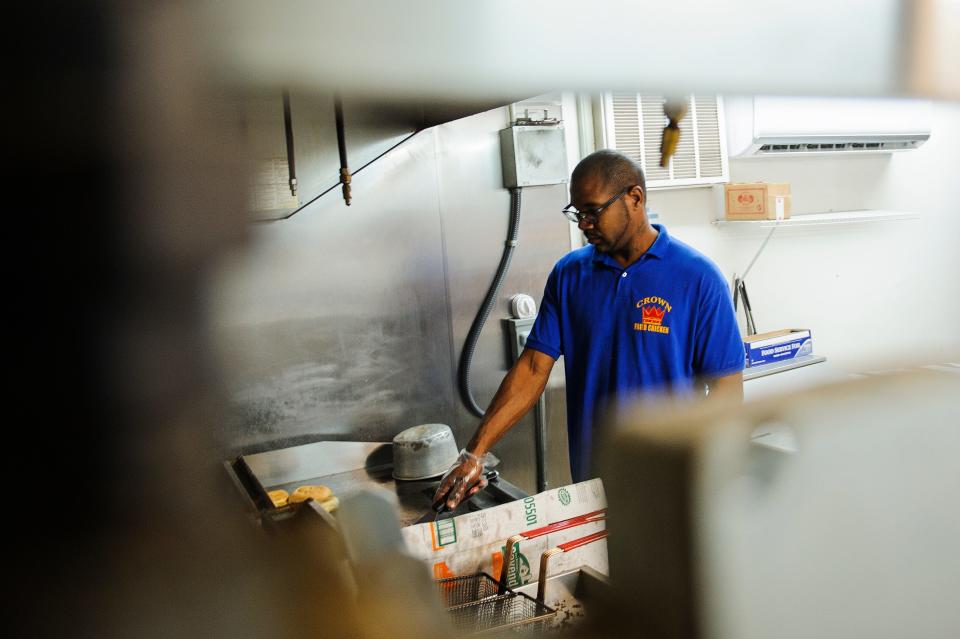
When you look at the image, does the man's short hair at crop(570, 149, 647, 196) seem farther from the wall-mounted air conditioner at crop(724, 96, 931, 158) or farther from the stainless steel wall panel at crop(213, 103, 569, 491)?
A: the wall-mounted air conditioner at crop(724, 96, 931, 158)

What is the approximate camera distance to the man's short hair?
7.77ft

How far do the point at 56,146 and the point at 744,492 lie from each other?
29 cm

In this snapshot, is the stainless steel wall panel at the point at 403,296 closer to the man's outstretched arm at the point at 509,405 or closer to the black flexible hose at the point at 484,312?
the black flexible hose at the point at 484,312

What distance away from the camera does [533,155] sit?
11.6ft

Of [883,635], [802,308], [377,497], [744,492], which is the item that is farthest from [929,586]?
[802,308]

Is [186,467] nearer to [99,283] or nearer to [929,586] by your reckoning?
[99,283]

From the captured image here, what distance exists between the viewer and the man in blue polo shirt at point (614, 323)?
2.27 meters

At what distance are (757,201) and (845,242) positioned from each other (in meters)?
1.20

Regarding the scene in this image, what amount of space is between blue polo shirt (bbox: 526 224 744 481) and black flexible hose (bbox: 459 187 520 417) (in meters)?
1.05

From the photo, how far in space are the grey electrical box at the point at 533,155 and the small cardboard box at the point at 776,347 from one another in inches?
52.4

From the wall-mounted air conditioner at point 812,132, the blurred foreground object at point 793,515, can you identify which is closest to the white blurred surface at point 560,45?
the blurred foreground object at point 793,515

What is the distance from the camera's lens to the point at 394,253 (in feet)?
11.2

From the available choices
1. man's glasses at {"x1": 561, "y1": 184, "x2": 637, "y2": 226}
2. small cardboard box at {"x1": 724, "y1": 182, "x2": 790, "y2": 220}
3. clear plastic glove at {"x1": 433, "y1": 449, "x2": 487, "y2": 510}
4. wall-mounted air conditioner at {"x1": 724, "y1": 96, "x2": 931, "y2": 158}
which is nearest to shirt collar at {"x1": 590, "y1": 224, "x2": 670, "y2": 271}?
man's glasses at {"x1": 561, "y1": 184, "x2": 637, "y2": 226}

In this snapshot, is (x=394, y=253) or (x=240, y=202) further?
(x=394, y=253)
